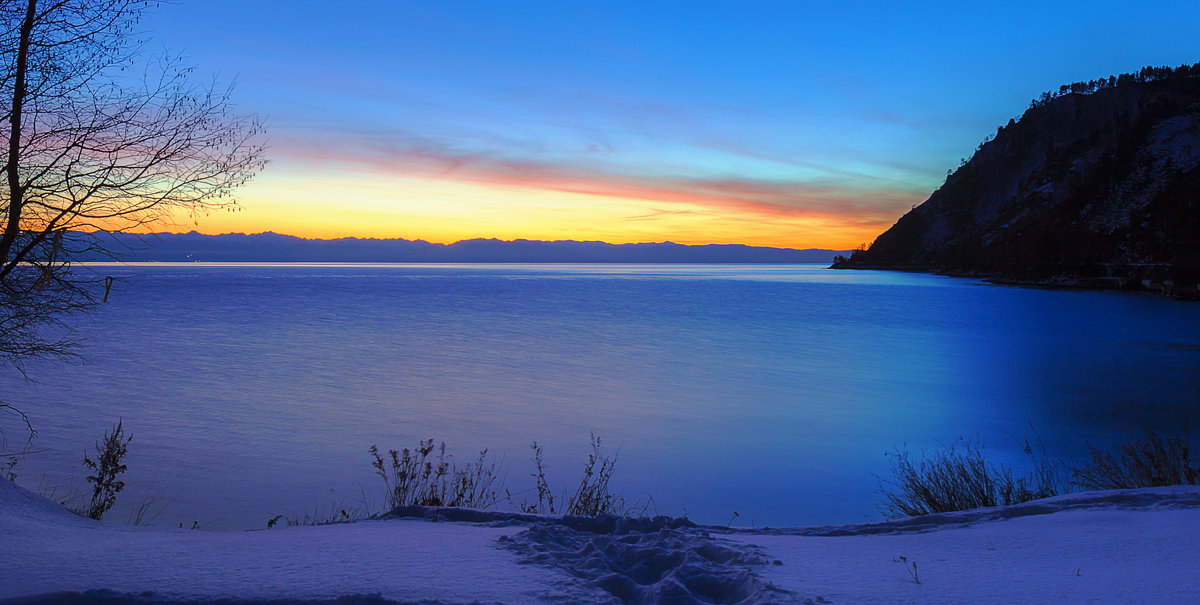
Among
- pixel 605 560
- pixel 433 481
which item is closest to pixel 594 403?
pixel 433 481

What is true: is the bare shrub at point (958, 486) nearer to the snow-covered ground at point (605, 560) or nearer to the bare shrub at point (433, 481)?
the snow-covered ground at point (605, 560)

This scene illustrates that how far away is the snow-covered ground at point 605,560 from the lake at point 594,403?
3.06m

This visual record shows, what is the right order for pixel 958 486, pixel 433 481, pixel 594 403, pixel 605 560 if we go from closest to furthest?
1. pixel 605 560
2. pixel 958 486
3. pixel 433 481
4. pixel 594 403

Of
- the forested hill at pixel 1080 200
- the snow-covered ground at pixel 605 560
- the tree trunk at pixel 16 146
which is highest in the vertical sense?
the forested hill at pixel 1080 200

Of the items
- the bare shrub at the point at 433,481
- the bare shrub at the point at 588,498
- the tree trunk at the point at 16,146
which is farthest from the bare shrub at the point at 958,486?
the tree trunk at the point at 16,146

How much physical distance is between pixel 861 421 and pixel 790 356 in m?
9.27

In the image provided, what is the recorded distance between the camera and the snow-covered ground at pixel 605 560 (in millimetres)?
2996

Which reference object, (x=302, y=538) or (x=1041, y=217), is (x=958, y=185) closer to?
(x=1041, y=217)

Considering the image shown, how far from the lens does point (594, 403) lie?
13.9 metres

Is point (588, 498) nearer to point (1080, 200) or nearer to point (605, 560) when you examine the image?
point (605, 560)

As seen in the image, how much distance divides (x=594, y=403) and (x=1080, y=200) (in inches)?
4157

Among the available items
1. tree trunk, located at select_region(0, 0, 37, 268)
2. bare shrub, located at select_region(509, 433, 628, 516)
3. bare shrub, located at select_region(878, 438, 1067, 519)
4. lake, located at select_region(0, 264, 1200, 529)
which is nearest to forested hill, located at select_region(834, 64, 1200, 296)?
lake, located at select_region(0, 264, 1200, 529)

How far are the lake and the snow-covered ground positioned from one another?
3.06 meters

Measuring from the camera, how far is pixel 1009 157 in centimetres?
14675
